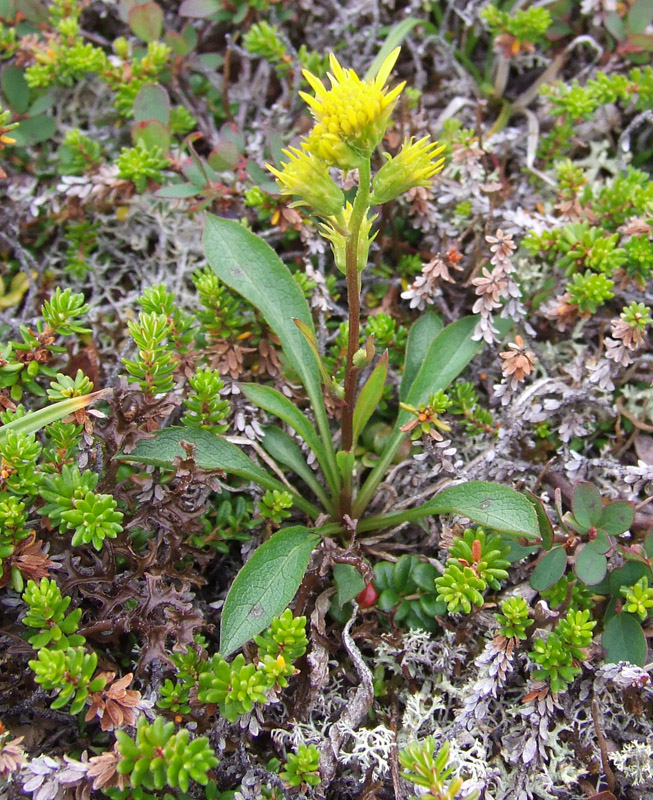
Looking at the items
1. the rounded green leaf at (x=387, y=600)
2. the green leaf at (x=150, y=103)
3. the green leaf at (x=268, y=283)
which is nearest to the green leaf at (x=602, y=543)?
the rounded green leaf at (x=387, y=600)

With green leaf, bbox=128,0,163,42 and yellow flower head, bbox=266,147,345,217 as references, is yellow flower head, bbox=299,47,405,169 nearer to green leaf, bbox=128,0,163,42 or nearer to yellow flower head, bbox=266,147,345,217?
yellow flower head, bbox=266,147,345,217

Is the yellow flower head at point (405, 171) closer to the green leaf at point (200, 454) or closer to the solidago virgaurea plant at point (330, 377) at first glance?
the solidago virgaurea plant at point (330, 377)

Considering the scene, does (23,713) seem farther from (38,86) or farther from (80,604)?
(38,86)

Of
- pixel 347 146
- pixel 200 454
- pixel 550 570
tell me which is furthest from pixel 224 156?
pixel 550 570

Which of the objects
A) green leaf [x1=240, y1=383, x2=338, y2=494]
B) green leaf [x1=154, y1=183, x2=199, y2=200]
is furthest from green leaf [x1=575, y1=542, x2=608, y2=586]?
green leaf [x1=154, y1=183, x2=199, y2=200]

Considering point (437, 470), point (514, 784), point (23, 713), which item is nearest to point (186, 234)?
point (437, 470)
